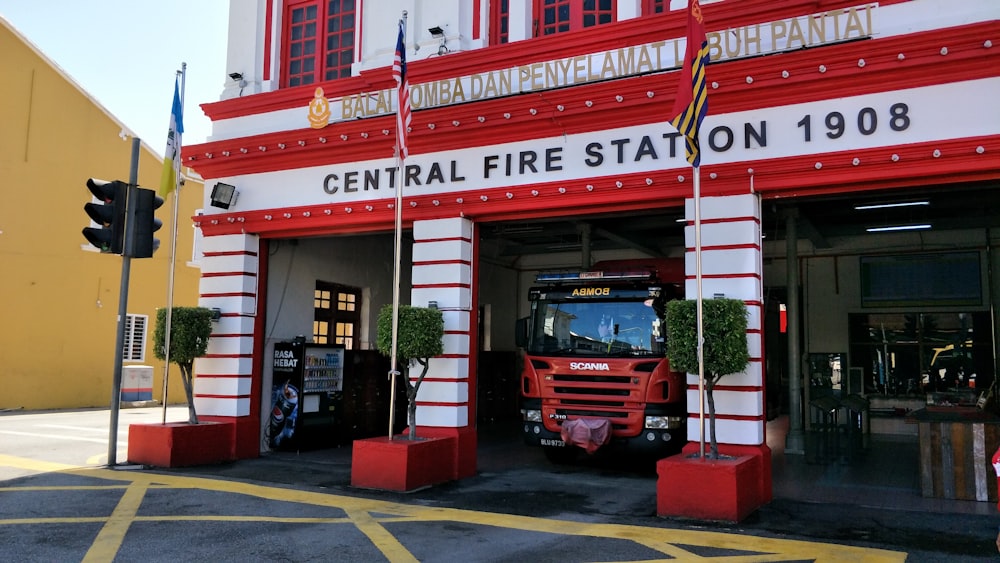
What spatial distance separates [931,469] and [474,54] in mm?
8160

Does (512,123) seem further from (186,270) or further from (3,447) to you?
(186,270)

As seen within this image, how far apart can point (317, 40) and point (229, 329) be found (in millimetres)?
5256

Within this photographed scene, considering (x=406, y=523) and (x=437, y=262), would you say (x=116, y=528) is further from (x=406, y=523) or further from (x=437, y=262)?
(x=437, y=262)

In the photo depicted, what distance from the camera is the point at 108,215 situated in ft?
35.3

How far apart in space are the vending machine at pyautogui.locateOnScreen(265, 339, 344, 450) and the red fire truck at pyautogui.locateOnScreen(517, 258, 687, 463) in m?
4.07

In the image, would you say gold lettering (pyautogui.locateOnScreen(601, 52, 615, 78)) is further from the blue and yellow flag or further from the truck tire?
the blue and yellow flag

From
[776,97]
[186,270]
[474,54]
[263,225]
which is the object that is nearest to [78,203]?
[186,270]

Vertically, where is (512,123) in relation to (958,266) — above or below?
above

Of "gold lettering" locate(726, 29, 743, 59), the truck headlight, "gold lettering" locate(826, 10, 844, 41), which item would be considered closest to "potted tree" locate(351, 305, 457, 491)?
the truck headlight

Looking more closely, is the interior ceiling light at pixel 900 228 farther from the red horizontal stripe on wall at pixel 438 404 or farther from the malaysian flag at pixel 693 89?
the red horizontal stripe on wall at pixel 438 404

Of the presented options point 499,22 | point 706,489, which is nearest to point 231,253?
point 499,22

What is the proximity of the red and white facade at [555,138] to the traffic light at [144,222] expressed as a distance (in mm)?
1756

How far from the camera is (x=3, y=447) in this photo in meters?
12.7

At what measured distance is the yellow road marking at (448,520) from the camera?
21.4 ft
